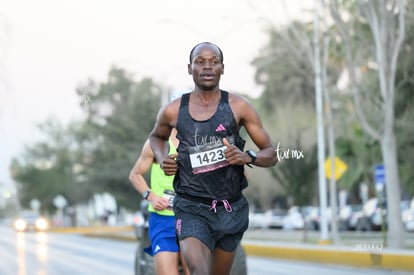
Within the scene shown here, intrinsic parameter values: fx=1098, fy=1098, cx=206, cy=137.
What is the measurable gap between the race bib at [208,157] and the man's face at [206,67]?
0.41 meters

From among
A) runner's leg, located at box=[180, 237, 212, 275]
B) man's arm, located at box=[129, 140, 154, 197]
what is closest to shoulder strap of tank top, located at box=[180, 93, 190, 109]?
runner's leg, located at box=[180, 237, 212, 275]

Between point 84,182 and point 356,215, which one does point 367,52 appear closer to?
point 356,215

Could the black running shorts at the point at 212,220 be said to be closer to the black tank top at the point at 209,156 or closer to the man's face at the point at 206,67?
the black tank top at the point at 209,156

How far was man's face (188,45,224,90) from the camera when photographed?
260 inches

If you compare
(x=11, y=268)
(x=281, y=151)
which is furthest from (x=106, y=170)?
(x=281, y=151)

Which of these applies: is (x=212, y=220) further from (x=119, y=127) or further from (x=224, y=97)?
(x=119, y=127)

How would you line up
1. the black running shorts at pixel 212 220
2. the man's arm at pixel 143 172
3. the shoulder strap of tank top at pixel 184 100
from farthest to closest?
the man's arm at pixel 143 172, the shoulder strap of tank top at pixel 184 100, the black running shorts at pixel 212 220

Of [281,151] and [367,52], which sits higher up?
[367,52]

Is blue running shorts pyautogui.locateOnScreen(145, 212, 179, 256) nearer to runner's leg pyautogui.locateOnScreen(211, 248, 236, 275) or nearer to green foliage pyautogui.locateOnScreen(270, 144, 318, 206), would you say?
runner's leg pyautogui.locateOnScreen(211, 248, 236, 275)

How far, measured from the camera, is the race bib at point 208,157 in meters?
6.50

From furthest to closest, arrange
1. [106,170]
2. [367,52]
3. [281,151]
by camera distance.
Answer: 1. [106,170]
2. [367,52]
3. [281,151]

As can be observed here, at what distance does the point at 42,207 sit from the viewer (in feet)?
339

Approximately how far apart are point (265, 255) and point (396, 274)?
1012 cm

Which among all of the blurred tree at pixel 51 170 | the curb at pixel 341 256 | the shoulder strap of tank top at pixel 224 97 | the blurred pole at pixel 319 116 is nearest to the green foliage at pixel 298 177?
the blurred pole at pixel 319 116
